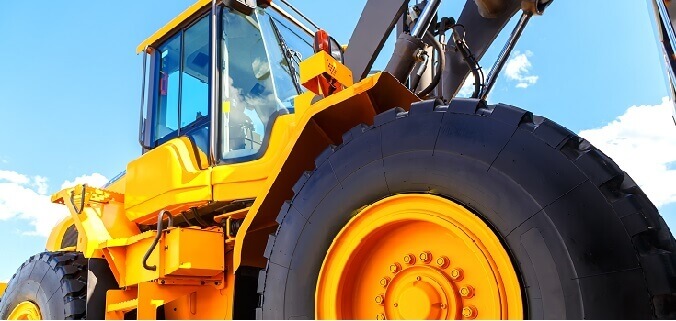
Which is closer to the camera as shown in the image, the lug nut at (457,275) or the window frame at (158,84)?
the lug nut at (457,275)

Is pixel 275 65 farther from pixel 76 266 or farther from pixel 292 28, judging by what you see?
pixel 76 266

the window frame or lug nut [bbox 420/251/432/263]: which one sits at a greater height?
the window frame

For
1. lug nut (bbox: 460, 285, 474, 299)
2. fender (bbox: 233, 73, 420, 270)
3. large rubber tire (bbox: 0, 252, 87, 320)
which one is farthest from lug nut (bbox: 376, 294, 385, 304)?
large rubber tire (bbox: 0, 252, 87, 320)

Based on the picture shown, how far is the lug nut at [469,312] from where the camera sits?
197 centimetres

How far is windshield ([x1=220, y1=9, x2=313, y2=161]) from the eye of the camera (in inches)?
147

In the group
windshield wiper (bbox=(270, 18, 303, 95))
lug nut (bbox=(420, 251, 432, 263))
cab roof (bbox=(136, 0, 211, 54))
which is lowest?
lug nut (bbox=(420, 251, 432, 263))

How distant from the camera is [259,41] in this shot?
3.97m

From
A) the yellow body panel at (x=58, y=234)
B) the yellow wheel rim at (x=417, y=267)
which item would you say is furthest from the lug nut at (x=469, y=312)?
the yellow body panel at (x=58, y=234)

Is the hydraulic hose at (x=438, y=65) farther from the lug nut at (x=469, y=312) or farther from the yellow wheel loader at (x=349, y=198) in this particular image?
the lug nut at (x=469, y=312)

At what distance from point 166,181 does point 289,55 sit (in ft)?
4.16

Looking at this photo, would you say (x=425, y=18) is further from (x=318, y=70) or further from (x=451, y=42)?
(x=451, y=42)

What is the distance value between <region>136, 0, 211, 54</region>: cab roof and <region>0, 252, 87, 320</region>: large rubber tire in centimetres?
177

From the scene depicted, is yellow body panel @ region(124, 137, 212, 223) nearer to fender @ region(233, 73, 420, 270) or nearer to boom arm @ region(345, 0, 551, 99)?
fender @ region(233, 73, 420, 270)

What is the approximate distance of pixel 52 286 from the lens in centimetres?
409
